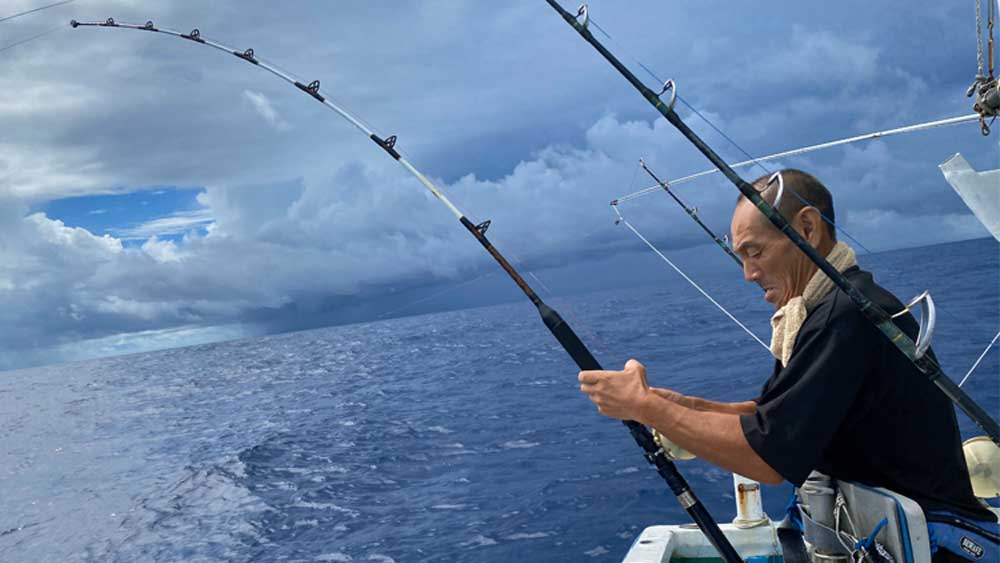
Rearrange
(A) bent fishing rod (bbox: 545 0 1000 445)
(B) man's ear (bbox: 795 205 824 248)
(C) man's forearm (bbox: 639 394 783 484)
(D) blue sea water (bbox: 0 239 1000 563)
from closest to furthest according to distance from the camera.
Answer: (A) bent fishing rod (bbox: 545 0 1000 445)
(C) man's forearm (bbox: 639 394 783 484)
(B) man's ear (bbox: 795 205 824 248)
(D) blue sea water (bbox: 0 239 1000 563)

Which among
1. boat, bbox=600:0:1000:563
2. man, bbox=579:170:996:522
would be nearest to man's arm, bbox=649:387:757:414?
boat, bbox=600:0:1000:563

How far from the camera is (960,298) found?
21578 millimetres

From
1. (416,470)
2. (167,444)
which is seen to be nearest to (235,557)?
(416,470)

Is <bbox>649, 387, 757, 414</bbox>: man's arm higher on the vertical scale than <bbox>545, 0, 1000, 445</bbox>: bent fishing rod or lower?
lower

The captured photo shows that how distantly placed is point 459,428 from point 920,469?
496 inches

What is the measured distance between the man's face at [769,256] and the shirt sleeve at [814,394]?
0.35 meters

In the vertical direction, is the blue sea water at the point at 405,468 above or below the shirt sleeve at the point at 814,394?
below

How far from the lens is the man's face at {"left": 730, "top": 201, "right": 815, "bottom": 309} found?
212cm

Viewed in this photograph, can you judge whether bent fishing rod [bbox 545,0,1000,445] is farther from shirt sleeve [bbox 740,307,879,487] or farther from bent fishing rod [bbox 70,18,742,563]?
bent fishing rod [bbox 70,18,742,563]

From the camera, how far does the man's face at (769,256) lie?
212 centimetres

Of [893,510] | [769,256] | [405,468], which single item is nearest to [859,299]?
[769,256]

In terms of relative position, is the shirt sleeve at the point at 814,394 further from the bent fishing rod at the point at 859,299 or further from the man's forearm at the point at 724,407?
the man's forearm at the point at 724,407

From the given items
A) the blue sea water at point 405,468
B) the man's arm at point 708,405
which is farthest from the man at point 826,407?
the blue sea water at point 405,468

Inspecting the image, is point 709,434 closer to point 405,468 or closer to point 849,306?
point 849,306
